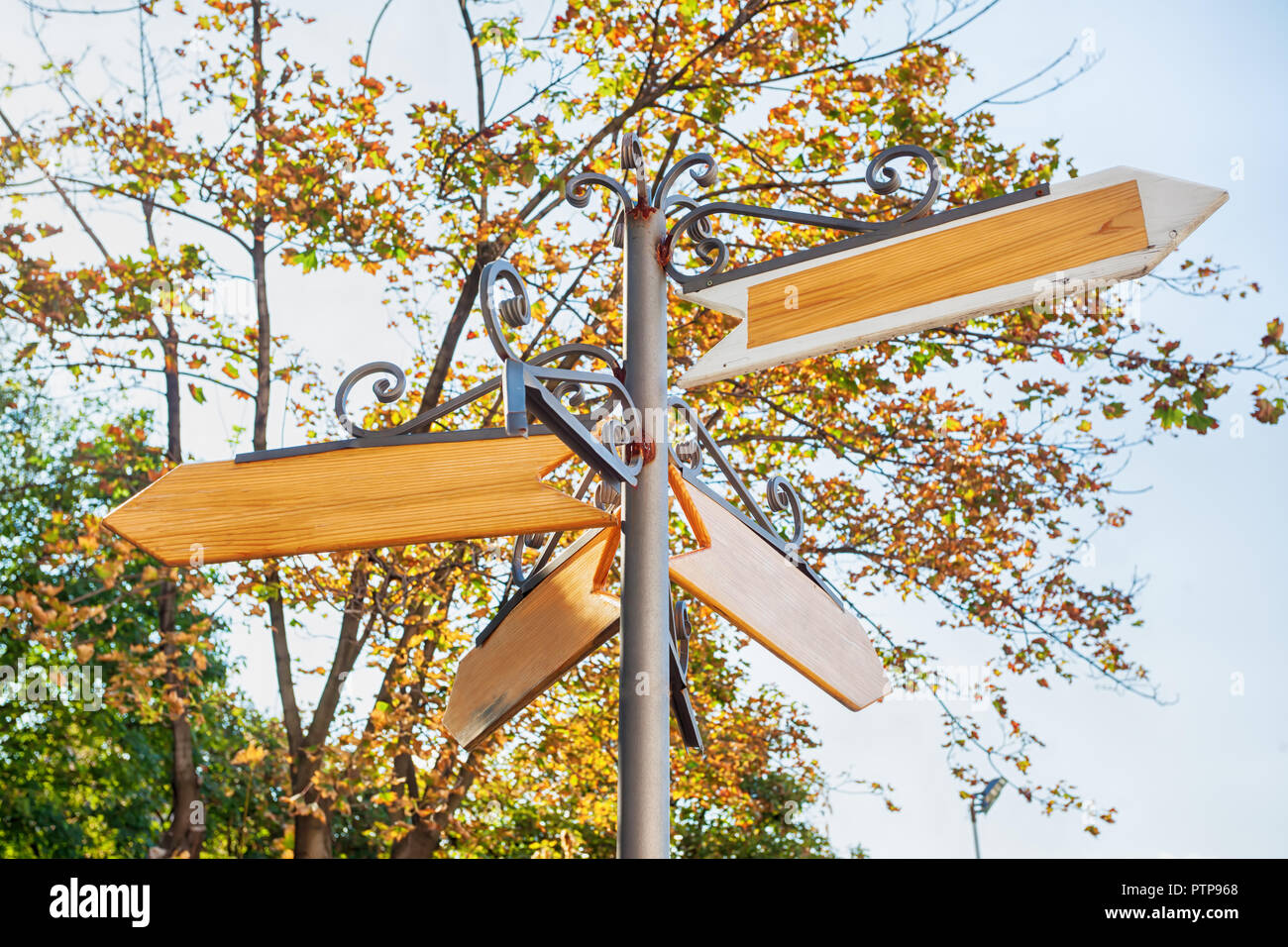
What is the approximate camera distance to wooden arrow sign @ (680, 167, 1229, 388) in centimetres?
154

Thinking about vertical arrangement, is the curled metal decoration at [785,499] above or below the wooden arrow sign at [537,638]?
Answer: above

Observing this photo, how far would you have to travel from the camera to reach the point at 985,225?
64.0 inches

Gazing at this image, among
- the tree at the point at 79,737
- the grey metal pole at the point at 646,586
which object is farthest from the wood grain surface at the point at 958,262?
the tree at the point at 79,737

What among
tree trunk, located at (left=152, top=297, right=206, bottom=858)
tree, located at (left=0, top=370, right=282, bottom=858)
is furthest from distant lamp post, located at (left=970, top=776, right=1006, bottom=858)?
tree, located at (left=0, top=370, right=282, bottom=858)

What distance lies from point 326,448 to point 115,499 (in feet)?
33.8

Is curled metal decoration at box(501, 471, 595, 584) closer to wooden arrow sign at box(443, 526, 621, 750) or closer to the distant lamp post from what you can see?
wooden arrow sign at box(443, 526, 621, 750)

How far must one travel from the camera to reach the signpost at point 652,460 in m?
1.57

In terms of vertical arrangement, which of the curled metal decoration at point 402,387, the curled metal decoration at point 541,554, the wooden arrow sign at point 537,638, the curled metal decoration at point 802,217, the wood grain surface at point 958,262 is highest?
the curled metal decoration at point 802,217

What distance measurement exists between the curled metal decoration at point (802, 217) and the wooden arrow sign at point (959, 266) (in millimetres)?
48

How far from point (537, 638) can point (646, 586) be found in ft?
1.21

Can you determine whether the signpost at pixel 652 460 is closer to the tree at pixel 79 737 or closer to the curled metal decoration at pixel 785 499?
the curled metal decoration at pixel 785 499

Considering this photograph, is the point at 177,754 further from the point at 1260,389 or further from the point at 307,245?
the point at 1260,389

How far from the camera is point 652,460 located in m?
1.75
